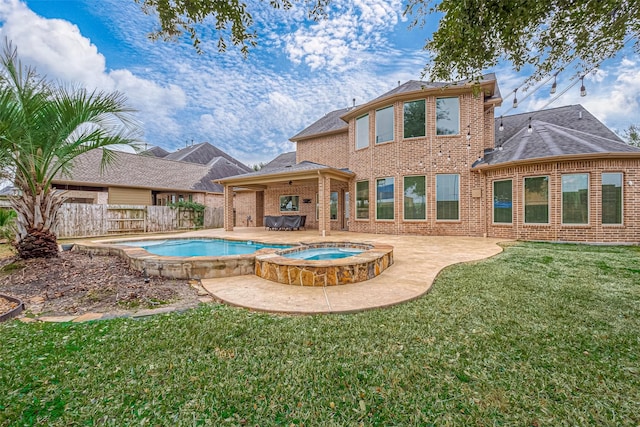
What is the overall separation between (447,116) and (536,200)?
15.6 feet

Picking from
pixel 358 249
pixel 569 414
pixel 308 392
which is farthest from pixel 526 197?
pixel 308 392

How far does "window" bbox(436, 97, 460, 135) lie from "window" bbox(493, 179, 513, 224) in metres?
2.79

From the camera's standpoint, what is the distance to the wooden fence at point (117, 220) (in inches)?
490

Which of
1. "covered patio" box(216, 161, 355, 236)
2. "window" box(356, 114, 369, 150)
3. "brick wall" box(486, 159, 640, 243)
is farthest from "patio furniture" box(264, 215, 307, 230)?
"brick wall" box(486, 159, 640, 243)

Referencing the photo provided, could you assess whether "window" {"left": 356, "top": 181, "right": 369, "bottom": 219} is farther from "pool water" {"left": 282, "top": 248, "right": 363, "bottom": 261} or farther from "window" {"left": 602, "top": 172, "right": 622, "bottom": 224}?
"window" {"left": 602, "top": 172, "right": 622, "bottom": 224}

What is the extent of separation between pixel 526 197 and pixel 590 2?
8.13 m

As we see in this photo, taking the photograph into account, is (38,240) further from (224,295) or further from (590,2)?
(590,2)

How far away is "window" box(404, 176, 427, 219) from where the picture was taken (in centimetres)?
1177

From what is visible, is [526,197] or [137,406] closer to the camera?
[137,406]

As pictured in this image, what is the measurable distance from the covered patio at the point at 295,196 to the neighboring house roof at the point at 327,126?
2281 mm

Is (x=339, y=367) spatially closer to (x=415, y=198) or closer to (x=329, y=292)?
(x=329, y=292)

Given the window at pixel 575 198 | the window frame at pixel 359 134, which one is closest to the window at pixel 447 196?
the window at pixel 575 198

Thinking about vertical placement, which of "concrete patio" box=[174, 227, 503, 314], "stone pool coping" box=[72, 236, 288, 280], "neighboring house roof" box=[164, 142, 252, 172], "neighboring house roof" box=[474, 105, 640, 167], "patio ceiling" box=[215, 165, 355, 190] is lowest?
"concrete patio" box=[174, 227, 503, 314]

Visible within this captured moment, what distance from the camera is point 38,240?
17.9 feet
